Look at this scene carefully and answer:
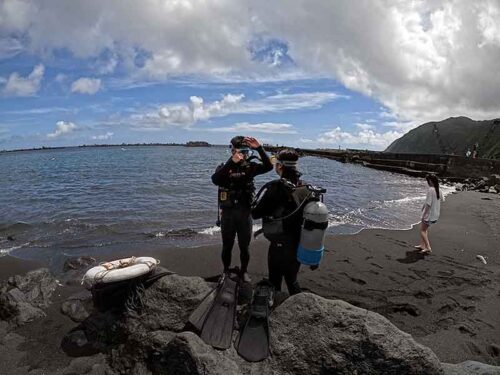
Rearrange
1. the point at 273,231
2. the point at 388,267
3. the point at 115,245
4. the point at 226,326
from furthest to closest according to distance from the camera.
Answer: the point at 115,245 < the point at 388,267 < the point at 273,231 < the point at 226,326

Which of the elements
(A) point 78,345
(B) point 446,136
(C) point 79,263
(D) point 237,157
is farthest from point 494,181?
(B) point 446,136

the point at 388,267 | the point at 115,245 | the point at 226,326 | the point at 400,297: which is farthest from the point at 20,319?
the point at 388,267

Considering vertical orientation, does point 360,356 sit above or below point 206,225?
above

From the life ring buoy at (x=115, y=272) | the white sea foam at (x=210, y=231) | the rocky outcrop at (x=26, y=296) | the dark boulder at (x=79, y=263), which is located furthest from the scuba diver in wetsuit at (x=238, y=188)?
the white sea foam at (x=210, y=231)

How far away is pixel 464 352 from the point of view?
15.9 ft

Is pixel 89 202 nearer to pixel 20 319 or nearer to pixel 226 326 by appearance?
pixel 20 319

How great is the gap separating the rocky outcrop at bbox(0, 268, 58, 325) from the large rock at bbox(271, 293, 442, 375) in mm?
4042

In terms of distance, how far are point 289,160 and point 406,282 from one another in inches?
180

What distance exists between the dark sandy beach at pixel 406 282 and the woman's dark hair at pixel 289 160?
300 cm

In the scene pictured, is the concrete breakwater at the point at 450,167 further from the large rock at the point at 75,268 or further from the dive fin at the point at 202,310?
the dive fin at the point at 202,310

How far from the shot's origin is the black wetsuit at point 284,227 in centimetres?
Answer: 469

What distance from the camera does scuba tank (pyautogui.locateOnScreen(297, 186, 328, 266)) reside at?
14.4 feet

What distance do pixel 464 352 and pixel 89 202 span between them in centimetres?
1692

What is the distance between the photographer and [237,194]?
576 centimetres
